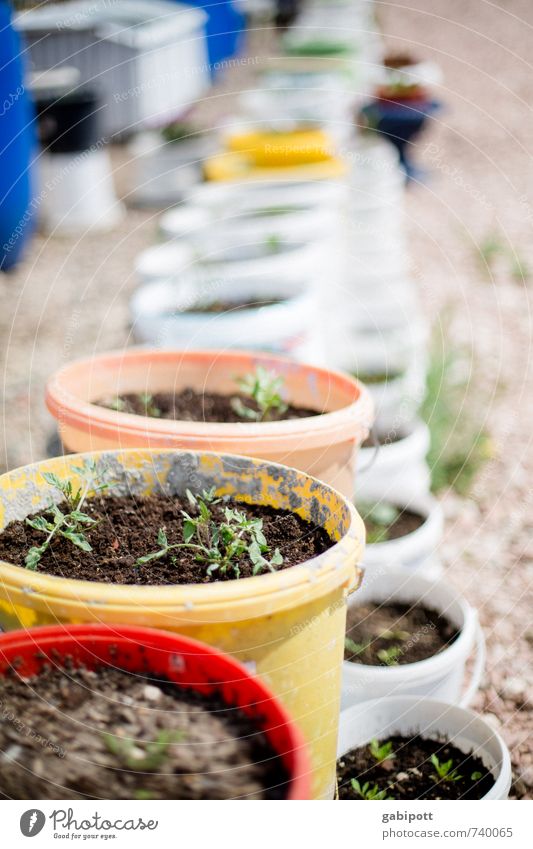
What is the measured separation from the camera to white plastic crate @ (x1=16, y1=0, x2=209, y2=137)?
19.1ft

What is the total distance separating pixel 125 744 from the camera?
94 centimetres

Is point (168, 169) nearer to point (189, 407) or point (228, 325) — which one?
point (228, 325)

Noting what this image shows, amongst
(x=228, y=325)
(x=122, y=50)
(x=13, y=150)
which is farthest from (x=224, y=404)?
(x=122, y=50)

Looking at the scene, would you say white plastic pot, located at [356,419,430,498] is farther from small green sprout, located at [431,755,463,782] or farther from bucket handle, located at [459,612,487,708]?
small green sprout, located at [431,755,463,782]

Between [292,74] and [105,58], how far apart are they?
1.34m

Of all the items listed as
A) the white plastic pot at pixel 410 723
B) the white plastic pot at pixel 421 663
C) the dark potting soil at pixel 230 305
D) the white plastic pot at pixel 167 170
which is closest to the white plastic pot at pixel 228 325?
the dark potting soil at pixel 230 305

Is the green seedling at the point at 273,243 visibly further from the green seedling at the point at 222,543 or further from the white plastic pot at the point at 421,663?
the green seedling at the point at 222,543

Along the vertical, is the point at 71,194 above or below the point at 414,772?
above

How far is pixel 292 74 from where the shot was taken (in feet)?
20.0

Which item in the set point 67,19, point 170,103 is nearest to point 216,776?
point 67,19

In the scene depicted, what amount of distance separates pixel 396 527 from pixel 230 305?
2.22 ft

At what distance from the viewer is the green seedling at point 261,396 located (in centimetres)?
171

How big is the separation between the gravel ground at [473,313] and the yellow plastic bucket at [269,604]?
0.59 metres
